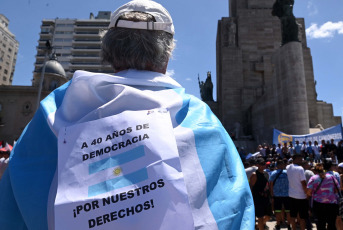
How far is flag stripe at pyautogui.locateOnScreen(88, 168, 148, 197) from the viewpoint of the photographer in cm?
82

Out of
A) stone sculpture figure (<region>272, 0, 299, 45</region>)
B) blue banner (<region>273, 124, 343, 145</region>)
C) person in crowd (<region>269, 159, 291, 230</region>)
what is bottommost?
person in crowd (<region>269, 159, 291, 230</region>)

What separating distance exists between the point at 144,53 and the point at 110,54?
6.8 inches

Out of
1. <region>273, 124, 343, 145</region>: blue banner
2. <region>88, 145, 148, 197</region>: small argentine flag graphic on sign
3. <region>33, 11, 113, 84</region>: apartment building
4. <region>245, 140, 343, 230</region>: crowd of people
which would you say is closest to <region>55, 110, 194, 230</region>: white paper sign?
<region>88, 145, 148, 197</region>: small argentine flag graphic on sign

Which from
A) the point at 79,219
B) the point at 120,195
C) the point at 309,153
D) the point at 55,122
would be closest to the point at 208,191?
the point at 120,195

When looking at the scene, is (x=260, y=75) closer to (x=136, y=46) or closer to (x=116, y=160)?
(x=136, y=46)

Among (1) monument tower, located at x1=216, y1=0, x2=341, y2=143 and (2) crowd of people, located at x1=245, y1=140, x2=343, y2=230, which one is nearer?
(2) crowd of people, located at x1=245, y1=140, x2=343, y2=230

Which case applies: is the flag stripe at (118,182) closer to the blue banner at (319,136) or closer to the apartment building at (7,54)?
the blue banner at (319,136)

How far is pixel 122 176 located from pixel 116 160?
58mm

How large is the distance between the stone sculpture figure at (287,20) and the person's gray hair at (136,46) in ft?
57.0

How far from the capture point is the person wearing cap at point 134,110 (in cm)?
87

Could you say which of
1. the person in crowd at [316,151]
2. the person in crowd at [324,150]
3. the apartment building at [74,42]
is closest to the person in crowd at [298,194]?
the person in crowd at [324,150]

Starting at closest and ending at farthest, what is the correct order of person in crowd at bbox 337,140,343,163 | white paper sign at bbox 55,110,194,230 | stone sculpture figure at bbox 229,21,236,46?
white paper sign at bbox 55,110,194,230 → person in crowd at bbox 337,140,343,163 → stone sculpture figure at bbox 229,21,236,46

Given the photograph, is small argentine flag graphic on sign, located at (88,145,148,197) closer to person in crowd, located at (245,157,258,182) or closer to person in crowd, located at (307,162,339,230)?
person in crowd, located at (307,162,339,230)

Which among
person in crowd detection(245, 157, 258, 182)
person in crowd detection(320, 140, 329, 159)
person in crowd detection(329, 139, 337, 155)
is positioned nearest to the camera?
person in crowd detection(245, 157, 258, 182)
